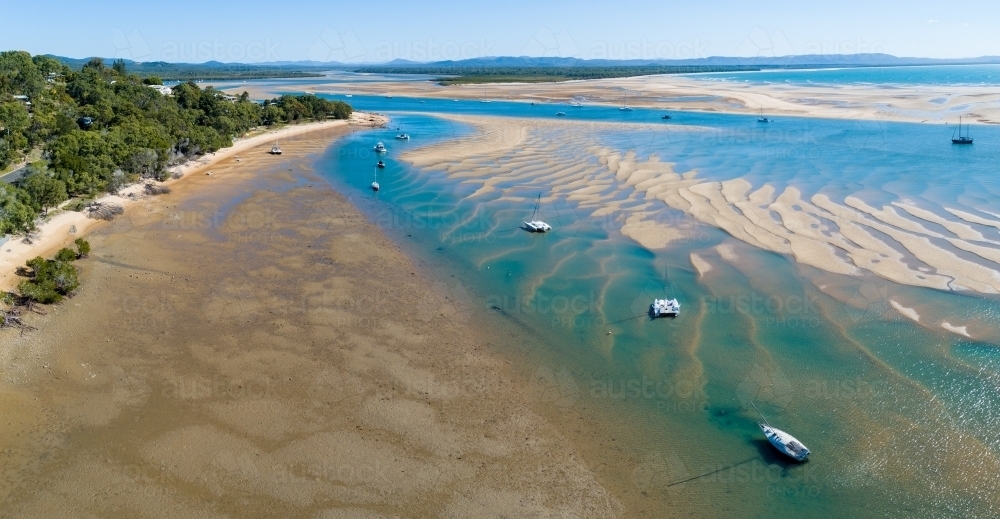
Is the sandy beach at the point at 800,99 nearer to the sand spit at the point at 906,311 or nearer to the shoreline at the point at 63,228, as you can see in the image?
the sand spit at the point at 906,311

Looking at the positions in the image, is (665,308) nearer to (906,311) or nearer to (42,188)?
(906,311)

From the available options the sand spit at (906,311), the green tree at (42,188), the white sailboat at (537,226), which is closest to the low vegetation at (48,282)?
the green tree at (42,188)

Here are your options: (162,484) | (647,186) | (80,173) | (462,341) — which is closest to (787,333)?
(462,341)

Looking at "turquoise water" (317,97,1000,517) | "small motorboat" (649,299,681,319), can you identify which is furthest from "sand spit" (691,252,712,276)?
"small motorboat" (649,299,681,319)

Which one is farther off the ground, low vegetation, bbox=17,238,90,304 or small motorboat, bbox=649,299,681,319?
low vegetation, bbox=17,238,90,304

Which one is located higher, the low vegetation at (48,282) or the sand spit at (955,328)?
the low vegetation at (48,282)

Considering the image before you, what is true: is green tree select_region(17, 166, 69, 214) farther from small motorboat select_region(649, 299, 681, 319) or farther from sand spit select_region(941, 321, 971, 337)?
sand spit select_region(941, 321, 971, 337)
